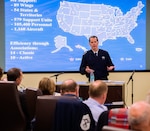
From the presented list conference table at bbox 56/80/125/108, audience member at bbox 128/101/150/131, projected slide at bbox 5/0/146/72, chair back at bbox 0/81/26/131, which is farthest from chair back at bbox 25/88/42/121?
projected slide at bbox 5/0/146/72

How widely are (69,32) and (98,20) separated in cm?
67

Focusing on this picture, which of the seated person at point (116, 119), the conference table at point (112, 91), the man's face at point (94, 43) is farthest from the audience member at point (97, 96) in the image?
the man's face at point (94, 43)

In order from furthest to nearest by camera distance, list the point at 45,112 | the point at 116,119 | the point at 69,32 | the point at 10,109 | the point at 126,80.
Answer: the point at 126,80, the point at 69,32, the point at 10,109, the point at 45,112, the point at 116,119

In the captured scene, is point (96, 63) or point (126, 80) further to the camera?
point (126, 80)

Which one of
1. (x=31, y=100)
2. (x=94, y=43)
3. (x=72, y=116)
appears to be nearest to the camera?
(x=72, y=116)

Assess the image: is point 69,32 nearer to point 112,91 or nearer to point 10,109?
point 112,91

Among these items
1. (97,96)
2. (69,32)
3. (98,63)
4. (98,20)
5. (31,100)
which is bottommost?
(31,100)

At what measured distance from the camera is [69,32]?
7.59m

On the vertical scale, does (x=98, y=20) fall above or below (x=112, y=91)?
above

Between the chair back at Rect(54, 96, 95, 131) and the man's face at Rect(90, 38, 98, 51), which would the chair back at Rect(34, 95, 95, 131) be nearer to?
the chair back at Rect(54, 96, 95, 131)

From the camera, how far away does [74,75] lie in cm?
765

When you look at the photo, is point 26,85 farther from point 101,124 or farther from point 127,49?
point 101,124

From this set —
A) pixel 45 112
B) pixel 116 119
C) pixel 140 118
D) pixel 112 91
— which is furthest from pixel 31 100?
pixel 112 91

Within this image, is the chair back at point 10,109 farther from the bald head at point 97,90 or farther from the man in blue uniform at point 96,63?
the man in blue uniform at point 96,63
